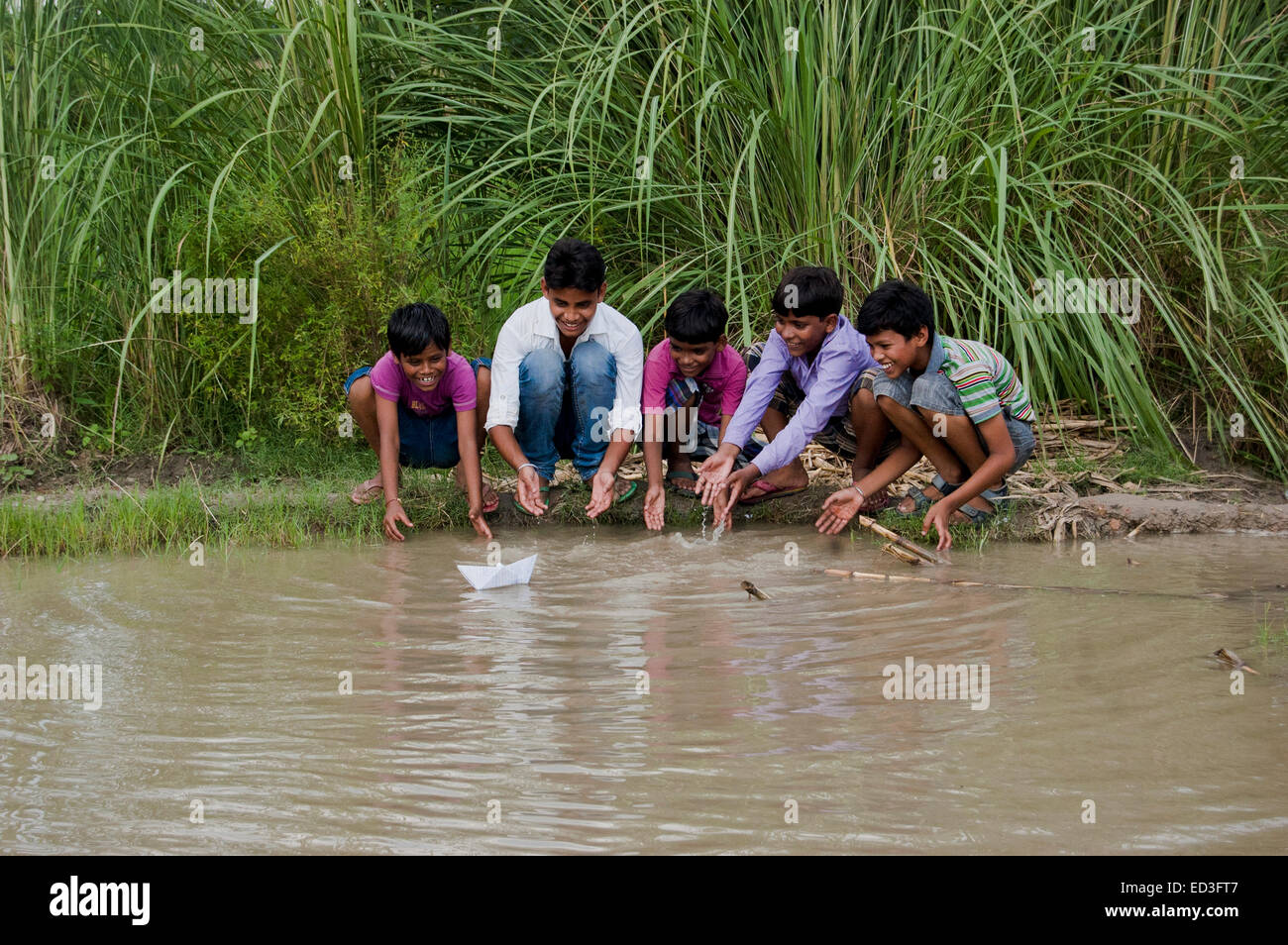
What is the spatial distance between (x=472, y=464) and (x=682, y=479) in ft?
2.90

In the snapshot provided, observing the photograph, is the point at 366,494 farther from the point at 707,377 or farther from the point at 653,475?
the point at 707,377

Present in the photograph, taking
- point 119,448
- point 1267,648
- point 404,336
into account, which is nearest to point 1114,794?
point 1267,648

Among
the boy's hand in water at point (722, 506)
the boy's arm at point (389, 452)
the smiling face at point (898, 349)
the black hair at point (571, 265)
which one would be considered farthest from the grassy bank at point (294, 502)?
the black hair at point (571, 265)

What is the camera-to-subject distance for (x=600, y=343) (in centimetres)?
467

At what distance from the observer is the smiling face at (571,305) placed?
442 centimetres

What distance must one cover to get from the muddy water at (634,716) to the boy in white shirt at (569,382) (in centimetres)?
69

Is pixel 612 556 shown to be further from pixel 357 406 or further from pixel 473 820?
pixel 473 820

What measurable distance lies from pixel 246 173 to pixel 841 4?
9.07 ft

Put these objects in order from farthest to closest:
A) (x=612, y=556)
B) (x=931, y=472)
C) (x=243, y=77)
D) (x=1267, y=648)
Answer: (x=243, y=77) → (x=931, y=472) → (x=612, y=556) → (x=1267, y=648)

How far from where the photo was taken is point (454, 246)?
5633 millimetres

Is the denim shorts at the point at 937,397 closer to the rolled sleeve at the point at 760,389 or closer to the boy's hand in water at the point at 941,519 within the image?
the boy's hand in water at the point at 941,519

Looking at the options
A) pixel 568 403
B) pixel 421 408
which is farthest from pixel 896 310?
pixel 421 408

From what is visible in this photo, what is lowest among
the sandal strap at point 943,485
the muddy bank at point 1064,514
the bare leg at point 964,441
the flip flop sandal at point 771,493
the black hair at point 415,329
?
the muddy bank at point 1064,514

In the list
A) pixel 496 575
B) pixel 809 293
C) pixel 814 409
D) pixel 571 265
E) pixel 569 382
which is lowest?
pixel 496 575
